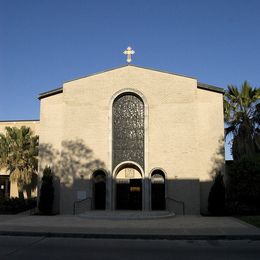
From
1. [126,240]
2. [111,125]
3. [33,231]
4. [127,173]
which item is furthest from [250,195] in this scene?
[33,231]

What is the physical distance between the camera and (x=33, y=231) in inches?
642

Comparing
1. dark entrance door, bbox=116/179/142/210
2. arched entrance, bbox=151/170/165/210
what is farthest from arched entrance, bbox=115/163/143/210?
arched entrance, bbox=151/170/165/210

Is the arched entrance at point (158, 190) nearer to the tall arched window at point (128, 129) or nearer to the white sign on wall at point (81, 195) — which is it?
the tall arched window at point (128, 129)

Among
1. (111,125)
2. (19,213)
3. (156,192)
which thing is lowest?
(19,213)

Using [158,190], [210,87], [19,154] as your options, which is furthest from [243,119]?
[19,154]

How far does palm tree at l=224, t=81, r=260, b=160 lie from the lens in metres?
29.6

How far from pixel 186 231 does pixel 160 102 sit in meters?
12.3

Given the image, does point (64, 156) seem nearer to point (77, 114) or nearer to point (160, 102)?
point (77, 114)

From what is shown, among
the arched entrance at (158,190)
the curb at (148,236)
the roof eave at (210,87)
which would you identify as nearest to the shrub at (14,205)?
the arched entrance at (158,190)

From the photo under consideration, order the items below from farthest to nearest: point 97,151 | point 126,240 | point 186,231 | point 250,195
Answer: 1. point 97,151
2. point 250,195
3. point 186,231
4. point 126,240

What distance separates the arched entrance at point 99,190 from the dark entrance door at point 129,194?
100 cm

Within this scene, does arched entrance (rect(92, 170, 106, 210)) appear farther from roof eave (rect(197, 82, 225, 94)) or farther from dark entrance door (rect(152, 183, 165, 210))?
roof eave (rect(197, 82, 225, 94))

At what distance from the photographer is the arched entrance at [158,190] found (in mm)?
25844

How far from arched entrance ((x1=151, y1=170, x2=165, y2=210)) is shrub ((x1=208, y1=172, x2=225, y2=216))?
3.30 metres
